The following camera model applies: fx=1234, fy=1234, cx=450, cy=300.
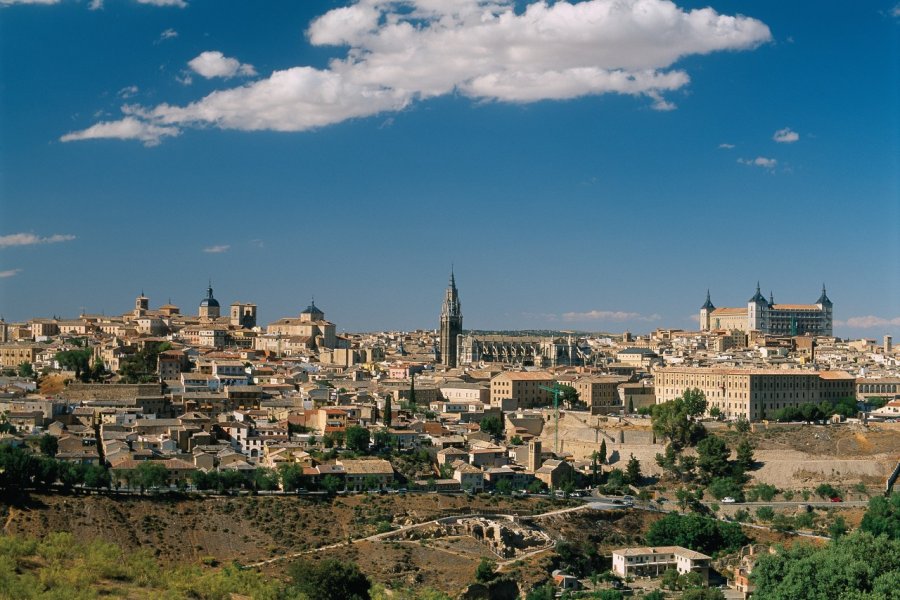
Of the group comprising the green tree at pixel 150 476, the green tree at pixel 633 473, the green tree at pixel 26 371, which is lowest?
the green tree at pixel 633 473

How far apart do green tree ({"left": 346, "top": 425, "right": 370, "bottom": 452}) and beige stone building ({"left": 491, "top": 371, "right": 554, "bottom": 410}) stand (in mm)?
19384

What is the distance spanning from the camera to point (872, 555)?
3653 centimetres

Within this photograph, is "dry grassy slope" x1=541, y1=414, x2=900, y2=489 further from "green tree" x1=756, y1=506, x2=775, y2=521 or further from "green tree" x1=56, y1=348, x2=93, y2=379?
"green tree" x1=56, y1=348, x2=93, y2=379

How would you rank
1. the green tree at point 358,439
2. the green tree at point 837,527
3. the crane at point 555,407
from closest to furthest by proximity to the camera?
the green tree at point 837,527 < the green tree at point 358,439 < the crane at point 555,407

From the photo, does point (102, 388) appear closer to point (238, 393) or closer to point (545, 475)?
point (238, 393)

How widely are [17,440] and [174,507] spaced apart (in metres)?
8.05

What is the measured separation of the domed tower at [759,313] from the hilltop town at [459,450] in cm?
2959

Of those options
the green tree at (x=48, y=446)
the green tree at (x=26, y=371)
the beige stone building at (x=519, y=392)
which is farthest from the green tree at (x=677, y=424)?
the green tree at (x=26, y=371)

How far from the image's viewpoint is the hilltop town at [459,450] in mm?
44219

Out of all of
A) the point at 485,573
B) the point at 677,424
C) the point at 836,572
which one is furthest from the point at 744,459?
the point at 836,572

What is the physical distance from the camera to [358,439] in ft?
173

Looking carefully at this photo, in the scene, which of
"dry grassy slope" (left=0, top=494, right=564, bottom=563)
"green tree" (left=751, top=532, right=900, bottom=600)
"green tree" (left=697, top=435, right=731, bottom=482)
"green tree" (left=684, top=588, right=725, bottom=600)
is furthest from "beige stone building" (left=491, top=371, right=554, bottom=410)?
"green tree" (left=751, top=532, right=900, bottom=600)

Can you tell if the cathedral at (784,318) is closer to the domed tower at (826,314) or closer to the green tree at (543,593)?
the domed tower at (826,314)

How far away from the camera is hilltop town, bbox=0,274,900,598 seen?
44.2 metres
